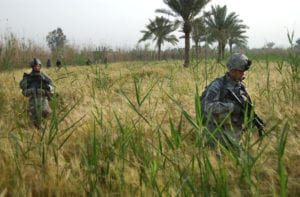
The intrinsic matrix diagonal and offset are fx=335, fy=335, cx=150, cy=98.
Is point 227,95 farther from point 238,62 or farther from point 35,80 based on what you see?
point 35,80

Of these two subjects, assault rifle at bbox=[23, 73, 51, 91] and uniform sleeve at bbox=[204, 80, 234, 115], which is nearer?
uniform sleeve at bbox=[204, 80, 234, 115]

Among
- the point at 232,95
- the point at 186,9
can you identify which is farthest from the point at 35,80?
the point at 186,9

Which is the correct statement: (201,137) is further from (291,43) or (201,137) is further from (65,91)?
(65,91)

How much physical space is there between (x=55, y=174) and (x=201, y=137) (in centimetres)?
94

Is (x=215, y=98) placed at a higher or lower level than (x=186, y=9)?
lower

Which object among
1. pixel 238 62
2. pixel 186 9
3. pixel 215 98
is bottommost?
pixel 215 98

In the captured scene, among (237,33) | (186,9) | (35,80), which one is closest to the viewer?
(35,80)

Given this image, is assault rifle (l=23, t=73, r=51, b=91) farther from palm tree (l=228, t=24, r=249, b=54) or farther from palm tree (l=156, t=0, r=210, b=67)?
palm tree (l=228, t=24, r=249, b=54)

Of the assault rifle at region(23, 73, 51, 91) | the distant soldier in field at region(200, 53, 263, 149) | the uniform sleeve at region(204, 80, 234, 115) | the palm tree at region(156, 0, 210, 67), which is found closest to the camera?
the uniform sleeve at region(204, 80, 234, 115)

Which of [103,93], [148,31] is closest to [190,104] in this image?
[103,93]

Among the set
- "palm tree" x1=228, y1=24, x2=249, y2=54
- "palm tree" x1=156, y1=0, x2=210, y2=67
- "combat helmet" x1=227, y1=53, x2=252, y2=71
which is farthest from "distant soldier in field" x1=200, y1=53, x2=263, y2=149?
"palm tree" x1=228, y1=24, x2=249, y2=54

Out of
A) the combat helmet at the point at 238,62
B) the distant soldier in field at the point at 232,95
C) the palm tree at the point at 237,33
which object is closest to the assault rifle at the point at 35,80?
the distant soldier in field at the point at 232,95

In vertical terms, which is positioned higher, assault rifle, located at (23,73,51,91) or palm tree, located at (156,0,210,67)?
palm tree, located at (156,0,210,67)

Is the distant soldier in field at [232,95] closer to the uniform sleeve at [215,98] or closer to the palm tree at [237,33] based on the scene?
the uniform sleeve at [215,98]
